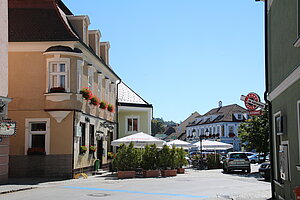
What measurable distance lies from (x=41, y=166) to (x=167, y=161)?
7864 mm

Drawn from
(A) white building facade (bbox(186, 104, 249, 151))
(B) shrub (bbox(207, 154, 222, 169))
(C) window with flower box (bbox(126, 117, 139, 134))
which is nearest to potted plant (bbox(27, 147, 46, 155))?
(C) window with flower box (bbox(126, 117, 139, 134))

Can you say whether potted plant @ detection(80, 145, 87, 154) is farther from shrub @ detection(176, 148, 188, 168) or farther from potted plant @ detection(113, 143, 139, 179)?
shrub @ detection(176, 148, 188, 168)

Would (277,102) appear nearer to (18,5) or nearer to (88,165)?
(88,165)

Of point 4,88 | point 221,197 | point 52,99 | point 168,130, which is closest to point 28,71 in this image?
point 52,99

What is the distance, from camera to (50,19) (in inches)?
981

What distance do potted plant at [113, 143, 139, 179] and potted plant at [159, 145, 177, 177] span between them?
1.74 metres

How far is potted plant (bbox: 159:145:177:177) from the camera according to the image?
26312 millimetres

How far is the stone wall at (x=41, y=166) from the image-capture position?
920 inches

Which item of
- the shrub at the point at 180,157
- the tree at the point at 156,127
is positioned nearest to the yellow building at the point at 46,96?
the shrub at the point at 180,157

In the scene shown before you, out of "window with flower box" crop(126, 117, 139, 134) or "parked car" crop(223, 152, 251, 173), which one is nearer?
"parked car" crop(223, 152, 251, 173)

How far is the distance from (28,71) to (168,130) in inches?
4632

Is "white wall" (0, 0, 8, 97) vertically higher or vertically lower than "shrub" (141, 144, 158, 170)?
higher

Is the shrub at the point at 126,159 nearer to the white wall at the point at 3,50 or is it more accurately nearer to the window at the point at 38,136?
the window at the point at 38,136

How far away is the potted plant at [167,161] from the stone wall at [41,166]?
19.6ft
